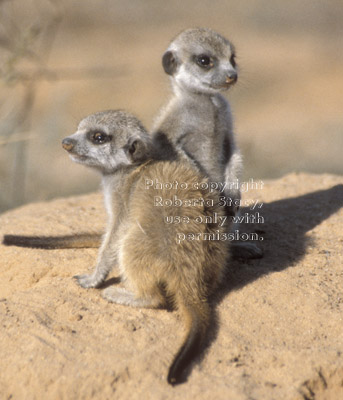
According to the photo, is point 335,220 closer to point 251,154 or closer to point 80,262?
point 80,262

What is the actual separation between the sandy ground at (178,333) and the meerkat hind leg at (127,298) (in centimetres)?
4

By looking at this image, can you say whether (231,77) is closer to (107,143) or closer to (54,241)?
(107,143)

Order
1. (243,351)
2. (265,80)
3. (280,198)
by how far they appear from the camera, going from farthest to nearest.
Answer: (265,80)
(280,198)
(243,351)

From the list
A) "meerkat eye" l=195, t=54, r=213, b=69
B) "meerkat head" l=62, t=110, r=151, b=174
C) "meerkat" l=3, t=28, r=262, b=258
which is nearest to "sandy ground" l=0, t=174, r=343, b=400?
"meerkat" l=3, t=28, r=262, b=258

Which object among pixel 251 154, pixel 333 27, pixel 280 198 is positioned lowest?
pixel 333 27

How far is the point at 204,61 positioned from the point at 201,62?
0.08 ft

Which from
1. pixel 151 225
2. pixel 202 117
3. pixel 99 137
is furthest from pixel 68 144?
pixel 202 117

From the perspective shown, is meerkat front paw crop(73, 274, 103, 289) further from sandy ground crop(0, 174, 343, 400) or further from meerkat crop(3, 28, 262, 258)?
meerkat crop(3, 28, 262, 258)

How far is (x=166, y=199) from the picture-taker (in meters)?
3.82

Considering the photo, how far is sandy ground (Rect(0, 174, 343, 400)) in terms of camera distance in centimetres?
320

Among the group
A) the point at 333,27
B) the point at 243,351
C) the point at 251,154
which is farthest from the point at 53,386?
the point at 333,27

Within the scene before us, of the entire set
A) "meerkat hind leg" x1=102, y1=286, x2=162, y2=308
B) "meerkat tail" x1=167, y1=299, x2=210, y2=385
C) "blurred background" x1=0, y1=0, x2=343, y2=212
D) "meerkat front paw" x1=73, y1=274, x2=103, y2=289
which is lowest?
"blurred background" x1=0, y1=0, x2=343, y2=212

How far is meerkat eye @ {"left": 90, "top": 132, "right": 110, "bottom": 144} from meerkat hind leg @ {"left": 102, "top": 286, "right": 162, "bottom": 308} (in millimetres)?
955

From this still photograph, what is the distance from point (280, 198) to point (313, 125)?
712cm
